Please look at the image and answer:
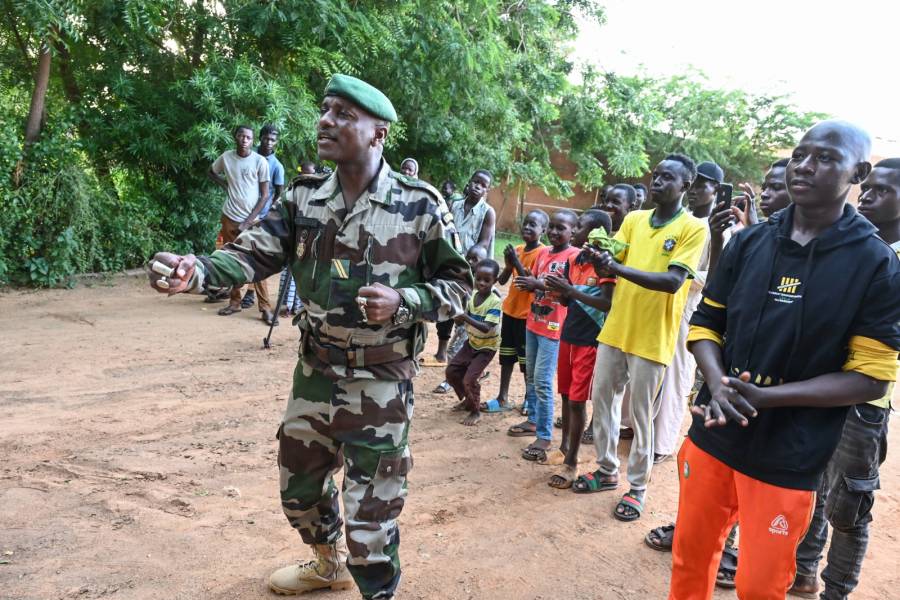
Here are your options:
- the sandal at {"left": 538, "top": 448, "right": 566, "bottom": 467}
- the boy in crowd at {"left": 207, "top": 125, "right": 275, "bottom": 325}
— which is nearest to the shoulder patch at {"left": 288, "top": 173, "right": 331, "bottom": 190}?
the sandal at {"left": 538, "top": 448, "right": 566, "bottom": 467}

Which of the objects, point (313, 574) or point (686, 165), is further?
point (686, 165)

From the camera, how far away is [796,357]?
216 cm

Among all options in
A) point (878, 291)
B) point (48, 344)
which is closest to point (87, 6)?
point (48, 344)

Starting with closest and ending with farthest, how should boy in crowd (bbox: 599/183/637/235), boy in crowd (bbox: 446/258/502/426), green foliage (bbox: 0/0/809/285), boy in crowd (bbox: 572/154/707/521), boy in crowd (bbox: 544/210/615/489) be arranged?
boy in crowd (bbox: 572/154/707/521) → boy in crowd (bbox: 544/210/615/489) → boy in crowd (bbox: 599/183/637/235) → boy in crowd (bbox: 446/258/502/426) → green foliage (bbox: 0/0/809/285)

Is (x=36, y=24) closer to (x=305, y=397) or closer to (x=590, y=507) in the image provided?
(x=305, y=397)

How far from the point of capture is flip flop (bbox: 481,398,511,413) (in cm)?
597

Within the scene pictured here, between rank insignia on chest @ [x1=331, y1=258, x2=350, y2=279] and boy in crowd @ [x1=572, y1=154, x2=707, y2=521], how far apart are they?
157 centimetres

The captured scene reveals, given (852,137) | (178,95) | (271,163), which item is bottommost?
(852,137)

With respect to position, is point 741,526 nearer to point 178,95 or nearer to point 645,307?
point 645,307

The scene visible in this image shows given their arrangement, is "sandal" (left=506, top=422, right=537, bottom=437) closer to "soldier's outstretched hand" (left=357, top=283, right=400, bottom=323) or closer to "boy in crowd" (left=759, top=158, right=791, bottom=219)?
"boy in crowd" (left=759, top=158, right=791, bottom=219)

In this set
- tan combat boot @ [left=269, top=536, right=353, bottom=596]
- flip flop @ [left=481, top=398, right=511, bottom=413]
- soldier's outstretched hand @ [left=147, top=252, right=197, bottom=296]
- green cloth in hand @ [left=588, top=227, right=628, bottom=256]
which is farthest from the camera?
flip flop @ [left=481, top=398, right=511, bottom=413]

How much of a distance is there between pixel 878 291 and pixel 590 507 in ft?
8.39

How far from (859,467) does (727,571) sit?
3.22 ft

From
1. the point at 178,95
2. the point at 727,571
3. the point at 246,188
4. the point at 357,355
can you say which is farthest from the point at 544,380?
the point at 178,95
